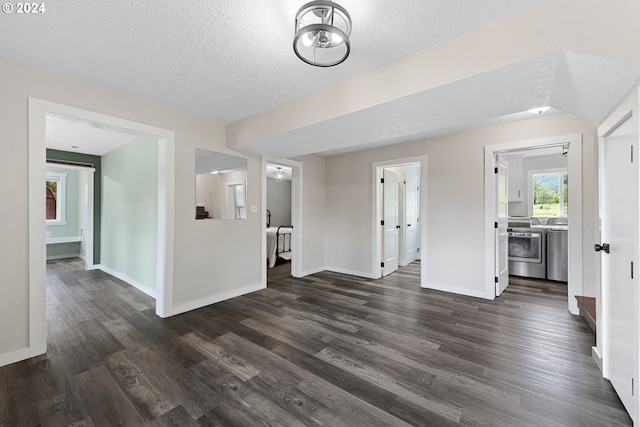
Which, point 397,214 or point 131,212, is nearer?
point 131,212

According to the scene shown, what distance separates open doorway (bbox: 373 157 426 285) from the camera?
447 centimetres

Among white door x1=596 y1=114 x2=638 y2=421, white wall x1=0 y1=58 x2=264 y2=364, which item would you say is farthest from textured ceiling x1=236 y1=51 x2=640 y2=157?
white wall x1=0 y1=58 x2=264 y2=364

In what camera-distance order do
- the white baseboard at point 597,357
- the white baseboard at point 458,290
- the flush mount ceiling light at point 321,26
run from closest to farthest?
the flush mount ceiling light at point 321,26
the white baseboard at point 597,357
the white baseboard at point 458,290

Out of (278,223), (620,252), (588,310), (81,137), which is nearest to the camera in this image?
(620,252)

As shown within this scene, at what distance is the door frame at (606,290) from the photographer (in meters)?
1.38

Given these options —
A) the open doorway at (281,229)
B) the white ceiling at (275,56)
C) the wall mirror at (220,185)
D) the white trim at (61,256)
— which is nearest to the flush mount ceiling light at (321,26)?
the white ceiling at (275,56)

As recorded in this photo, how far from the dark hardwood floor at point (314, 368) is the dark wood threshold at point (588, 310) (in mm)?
106

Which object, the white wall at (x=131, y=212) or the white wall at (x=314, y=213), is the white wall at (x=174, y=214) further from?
the white wall at (x=314, y=213)

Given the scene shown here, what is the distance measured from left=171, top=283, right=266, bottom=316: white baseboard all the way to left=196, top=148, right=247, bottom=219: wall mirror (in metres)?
1.08

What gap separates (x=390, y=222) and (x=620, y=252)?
3531mm

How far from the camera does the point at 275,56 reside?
1990mm

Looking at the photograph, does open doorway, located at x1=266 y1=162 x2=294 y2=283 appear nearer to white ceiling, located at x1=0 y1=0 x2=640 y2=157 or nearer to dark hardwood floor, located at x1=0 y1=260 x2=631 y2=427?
dark hardwood floor, located at x1=0 y1=260 x2=631 y2=427

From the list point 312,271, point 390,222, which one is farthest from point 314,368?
point 390,222

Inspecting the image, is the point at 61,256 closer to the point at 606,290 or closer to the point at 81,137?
the point at 81,137
